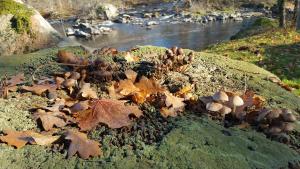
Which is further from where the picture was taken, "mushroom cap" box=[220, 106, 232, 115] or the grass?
the grass

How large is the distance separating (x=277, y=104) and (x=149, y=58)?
4.80ft

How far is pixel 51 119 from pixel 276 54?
11.2m

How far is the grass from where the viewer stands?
36.0 feet

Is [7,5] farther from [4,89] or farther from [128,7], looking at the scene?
[128,7]

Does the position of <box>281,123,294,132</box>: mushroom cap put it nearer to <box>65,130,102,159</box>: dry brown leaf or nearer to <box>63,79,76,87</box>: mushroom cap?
<box>65,130,102,159</box>: dry brown leaf

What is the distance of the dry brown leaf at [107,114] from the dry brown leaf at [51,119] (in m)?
0.11

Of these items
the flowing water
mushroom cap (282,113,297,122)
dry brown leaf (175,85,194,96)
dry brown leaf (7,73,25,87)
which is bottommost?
the flowing water

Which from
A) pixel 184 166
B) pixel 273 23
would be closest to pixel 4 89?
pixel 184 166

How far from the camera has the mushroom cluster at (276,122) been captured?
331 cm

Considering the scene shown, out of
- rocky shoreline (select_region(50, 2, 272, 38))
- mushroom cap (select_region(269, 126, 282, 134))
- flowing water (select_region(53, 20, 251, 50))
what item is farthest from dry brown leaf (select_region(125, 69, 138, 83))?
rocky shoreline (select_region(50, 2, 272, 38))

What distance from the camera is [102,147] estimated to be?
109 inches

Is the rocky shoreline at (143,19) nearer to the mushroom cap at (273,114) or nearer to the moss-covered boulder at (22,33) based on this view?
the moss-covered boulder at (22,33)

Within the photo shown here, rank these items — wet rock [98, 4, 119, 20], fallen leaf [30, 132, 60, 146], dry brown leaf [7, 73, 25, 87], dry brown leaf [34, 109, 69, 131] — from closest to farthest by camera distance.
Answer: fallen leaf [30, 132, 60, 146] < dry brown leaf [34, 109, 69, 131] < dry brown leaf [7, 73, 25, 87] < wet rock [98, 4, 119, 20]

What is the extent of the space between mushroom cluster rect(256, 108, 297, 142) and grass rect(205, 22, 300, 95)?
21.3 ft
